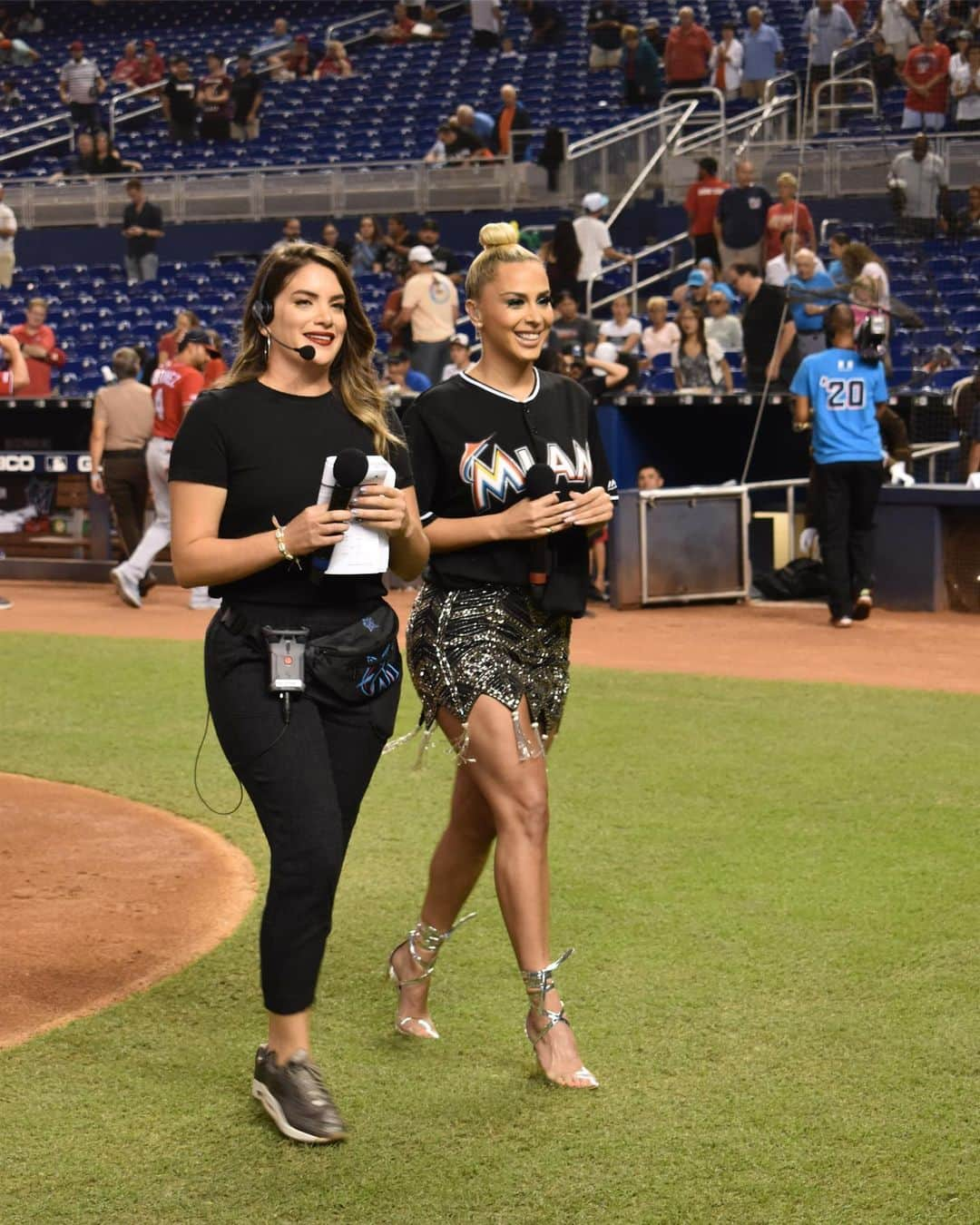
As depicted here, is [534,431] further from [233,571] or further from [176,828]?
[176,828]

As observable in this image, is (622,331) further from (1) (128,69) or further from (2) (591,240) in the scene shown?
(1) (128,69)

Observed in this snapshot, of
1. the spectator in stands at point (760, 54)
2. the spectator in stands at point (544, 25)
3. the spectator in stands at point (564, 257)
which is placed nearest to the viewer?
the spectator in stands at point (564, 257)

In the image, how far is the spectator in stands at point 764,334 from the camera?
1518cm

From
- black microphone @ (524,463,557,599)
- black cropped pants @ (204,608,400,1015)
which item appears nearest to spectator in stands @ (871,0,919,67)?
black microphone @ (524,463,557,599)

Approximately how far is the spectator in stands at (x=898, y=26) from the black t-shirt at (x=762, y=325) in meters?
8.46

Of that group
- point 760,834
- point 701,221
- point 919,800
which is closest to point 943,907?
point 760,834

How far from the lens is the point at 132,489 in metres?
15.3

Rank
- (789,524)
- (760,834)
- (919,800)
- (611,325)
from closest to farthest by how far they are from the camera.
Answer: (760,834)
(919,800)
(789,524)
(611,325)

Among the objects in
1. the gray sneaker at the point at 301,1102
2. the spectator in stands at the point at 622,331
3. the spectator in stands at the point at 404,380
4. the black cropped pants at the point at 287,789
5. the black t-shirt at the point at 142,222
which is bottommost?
the gray sneaker at the point at 301,1102

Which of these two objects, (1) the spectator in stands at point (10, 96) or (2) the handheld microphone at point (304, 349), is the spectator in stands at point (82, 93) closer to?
(1) the spectator in stands at point (10, 96)

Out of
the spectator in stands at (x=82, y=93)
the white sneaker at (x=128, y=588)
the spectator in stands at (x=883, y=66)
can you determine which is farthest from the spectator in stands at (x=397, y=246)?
the spectator in stands at (x=82, y=93)

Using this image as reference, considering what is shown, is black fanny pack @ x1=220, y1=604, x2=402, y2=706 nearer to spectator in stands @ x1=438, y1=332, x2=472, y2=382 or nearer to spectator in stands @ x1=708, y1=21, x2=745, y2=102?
spectator in stands @ x1=438, y1=332, x2=472, y2=382

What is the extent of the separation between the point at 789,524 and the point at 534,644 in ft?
34.5

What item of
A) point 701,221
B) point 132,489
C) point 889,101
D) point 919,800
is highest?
point 889,101
